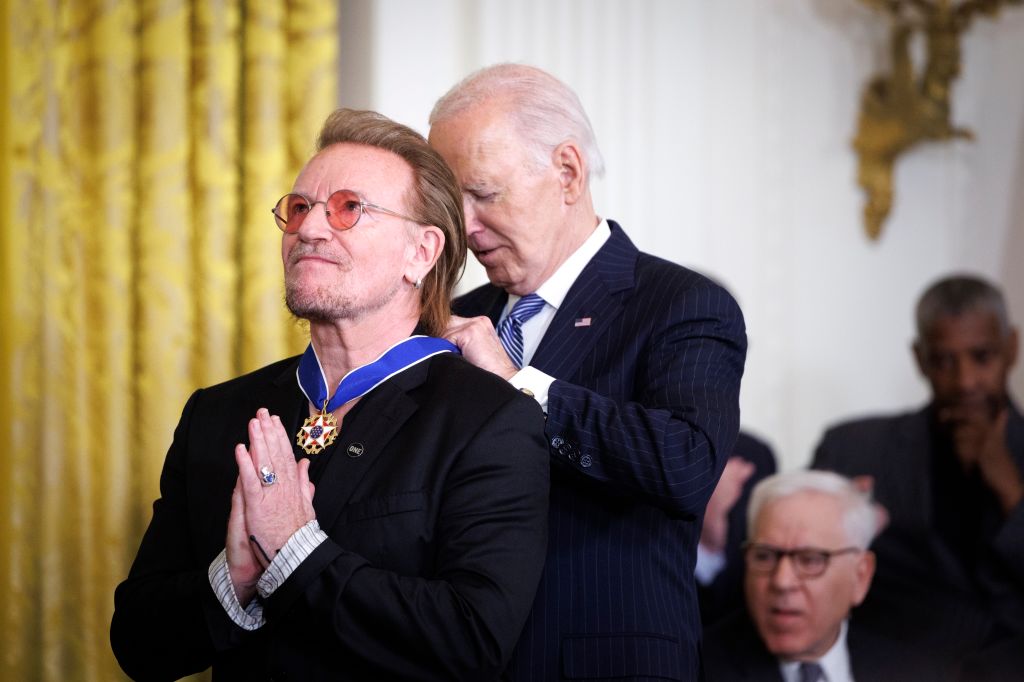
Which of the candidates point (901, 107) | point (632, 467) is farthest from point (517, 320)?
point (901, 107)

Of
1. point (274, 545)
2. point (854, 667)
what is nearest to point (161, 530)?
point (274, 545)

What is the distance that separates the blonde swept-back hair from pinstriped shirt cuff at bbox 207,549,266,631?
0.55 meters

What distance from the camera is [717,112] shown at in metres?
4.93

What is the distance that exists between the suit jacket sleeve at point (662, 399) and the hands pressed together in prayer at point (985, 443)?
6.99ft

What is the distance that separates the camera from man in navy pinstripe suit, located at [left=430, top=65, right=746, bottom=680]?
2117mm

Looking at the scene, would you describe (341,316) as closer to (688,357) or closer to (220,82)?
(688,357)

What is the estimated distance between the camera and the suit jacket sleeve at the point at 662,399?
209 centimetres

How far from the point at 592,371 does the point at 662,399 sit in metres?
0.18

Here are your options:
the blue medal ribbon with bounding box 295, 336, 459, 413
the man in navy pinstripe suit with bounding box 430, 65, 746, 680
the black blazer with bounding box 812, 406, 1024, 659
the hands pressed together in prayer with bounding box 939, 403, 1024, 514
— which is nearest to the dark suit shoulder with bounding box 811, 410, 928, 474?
the black blazer with bounding box 812, 406, 1024, 659

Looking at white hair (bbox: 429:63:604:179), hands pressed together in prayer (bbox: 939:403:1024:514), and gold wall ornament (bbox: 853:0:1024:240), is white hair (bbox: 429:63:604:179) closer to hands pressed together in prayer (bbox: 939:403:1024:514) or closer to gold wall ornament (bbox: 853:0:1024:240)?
hands pressed together in prayer (bbox: 939:403:1024:514)

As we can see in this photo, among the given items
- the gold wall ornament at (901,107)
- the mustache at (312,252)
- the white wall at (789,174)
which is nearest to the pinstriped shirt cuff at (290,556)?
the mustache at (312,252)

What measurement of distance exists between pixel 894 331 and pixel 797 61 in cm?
120

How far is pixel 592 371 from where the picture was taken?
2336 mm

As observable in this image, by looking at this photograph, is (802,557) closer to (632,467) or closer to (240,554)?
(632,467)
